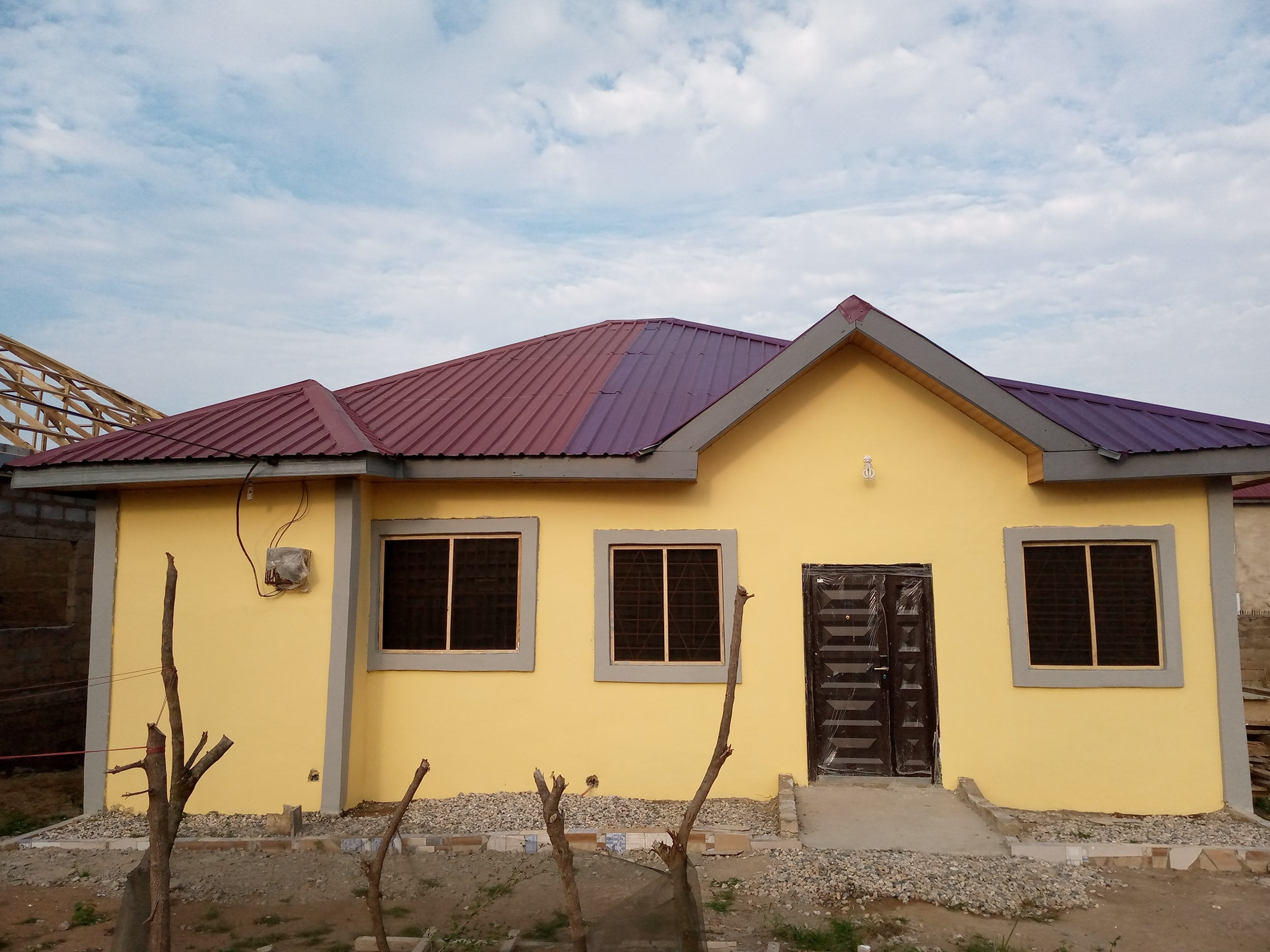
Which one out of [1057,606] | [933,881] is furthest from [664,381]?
[933,881]

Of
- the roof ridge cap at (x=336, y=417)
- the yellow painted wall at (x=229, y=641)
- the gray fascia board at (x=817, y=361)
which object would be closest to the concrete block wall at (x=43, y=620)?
the yellow painted wall at (x=229, y=641)

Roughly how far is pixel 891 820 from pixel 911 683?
132cm

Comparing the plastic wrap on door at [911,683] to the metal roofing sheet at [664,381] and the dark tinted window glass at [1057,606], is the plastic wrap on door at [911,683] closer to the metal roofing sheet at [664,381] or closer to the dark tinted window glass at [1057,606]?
the dark tinted window glass at [1057,606]

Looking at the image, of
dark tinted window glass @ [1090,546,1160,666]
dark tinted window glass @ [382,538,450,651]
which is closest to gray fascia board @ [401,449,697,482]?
dark tinted window glass @ [382,538,450,651]

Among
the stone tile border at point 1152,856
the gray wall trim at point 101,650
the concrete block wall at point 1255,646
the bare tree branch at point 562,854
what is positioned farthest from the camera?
the concrete block wall at point 1255,646

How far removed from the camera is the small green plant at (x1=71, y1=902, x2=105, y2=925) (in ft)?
18.5

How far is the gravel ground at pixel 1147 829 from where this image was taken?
657cm

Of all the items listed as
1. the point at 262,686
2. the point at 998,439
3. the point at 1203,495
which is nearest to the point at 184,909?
the point at 262,686

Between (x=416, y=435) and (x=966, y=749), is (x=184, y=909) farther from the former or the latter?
(x=966, y=749)

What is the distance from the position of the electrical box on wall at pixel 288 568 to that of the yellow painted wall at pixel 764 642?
0.48ft

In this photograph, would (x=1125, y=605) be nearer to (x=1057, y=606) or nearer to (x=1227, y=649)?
(x=1057, y=606)

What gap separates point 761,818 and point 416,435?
466 cm

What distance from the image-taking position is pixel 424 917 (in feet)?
18.3

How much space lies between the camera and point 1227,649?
24.4ft
